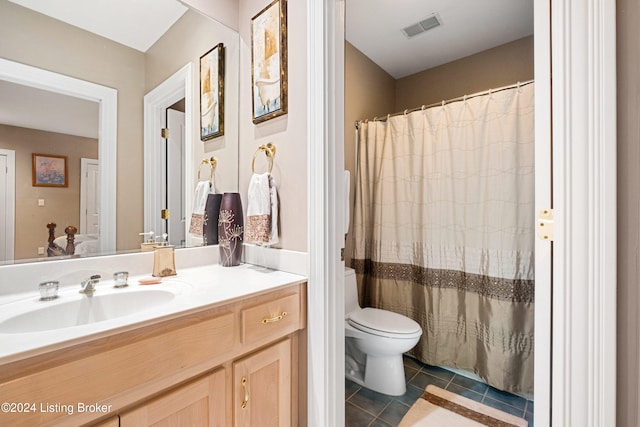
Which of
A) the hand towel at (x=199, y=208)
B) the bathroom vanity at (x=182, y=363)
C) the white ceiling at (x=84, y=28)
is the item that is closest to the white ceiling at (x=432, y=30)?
the white ceiling at (x=84, y=28)

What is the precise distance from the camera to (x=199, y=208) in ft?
4.58

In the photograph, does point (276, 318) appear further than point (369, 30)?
No

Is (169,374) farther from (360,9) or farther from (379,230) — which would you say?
(360,9)

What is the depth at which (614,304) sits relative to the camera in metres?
0.59

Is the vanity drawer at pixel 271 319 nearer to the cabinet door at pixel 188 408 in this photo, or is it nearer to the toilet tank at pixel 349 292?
the cabinet door at pixel 188 408

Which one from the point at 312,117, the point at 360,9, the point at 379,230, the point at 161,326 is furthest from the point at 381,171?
the point at 161,326

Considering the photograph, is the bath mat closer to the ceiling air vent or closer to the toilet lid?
the toilet lid

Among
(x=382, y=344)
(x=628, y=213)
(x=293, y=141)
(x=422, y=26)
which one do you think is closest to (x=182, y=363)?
(x=293, y=141)

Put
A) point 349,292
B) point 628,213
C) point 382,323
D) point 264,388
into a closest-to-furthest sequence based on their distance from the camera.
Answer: point 628,213, point 264,388, point 382,323, point 349,292

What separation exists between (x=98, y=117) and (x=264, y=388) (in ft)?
Answer: 3.96

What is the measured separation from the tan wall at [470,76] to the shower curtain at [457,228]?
0.63 metres

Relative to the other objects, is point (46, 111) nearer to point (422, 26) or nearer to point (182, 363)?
point (182, 363)
